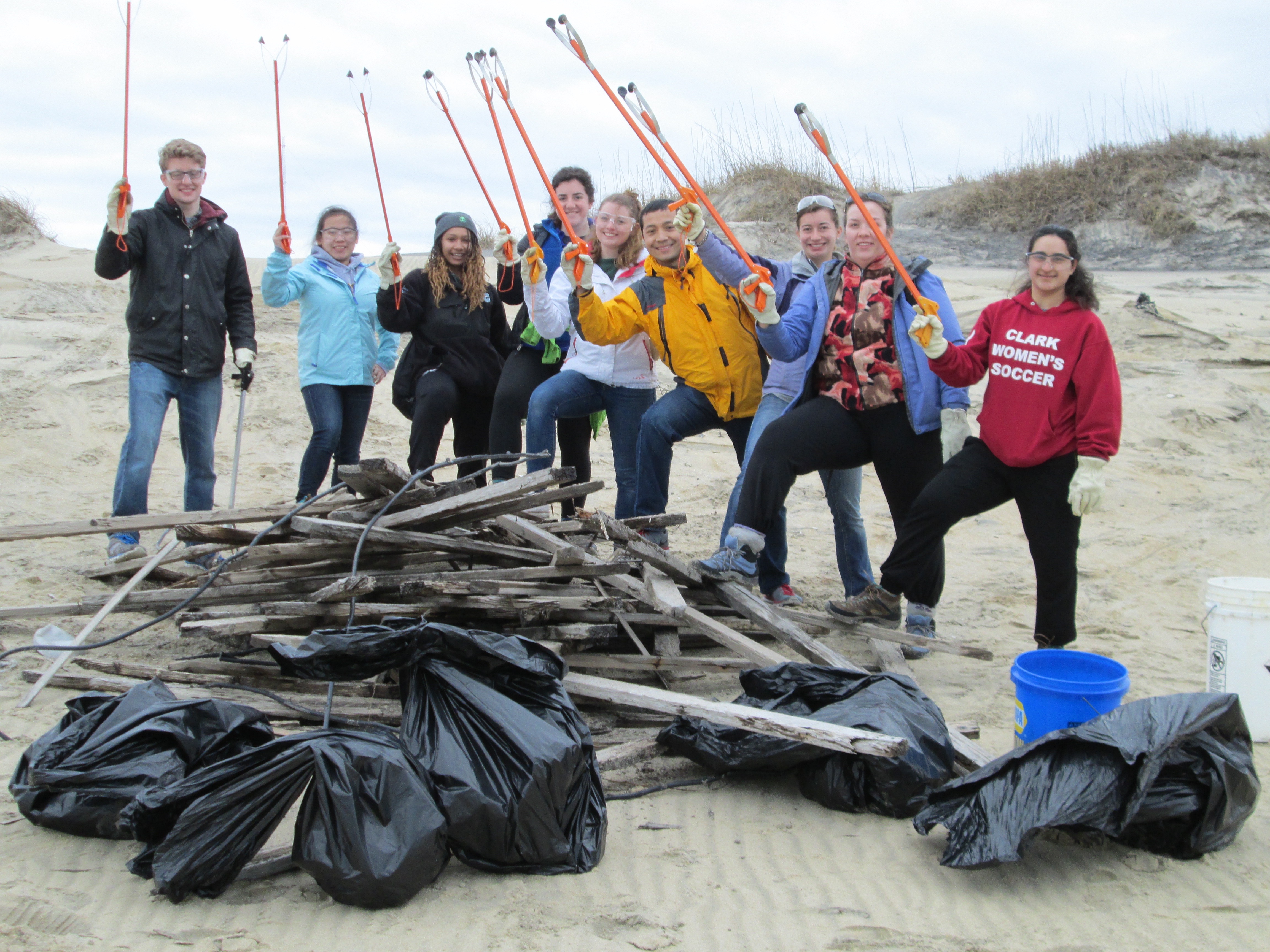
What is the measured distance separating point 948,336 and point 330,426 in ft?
11.2

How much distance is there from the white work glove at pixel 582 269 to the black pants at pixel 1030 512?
1.87 m

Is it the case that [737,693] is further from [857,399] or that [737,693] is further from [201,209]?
[201,209]

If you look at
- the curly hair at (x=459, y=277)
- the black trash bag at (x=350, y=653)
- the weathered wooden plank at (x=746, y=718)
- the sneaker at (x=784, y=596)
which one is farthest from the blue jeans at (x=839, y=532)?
the black trash bag at (x=350, y=653)

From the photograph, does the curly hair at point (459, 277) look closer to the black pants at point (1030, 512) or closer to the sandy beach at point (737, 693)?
the sandy beach at point (737, 693)

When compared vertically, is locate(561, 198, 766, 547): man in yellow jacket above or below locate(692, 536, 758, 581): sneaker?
above

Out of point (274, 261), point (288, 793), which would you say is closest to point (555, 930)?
point (288, 793)

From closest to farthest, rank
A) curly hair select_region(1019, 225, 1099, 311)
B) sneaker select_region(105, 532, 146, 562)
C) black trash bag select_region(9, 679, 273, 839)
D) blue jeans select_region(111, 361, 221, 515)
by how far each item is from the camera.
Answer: black trash bag select_region(9, 679, 273, 839) < curly hair select_region(1019, 225, 1099, 311) < sneaker select_region(105, 532, 146, 562) < blue jeans select_region(111, 361, 221, 515)

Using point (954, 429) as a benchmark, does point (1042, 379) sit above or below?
above

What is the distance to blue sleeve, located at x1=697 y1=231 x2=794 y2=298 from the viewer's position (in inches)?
180

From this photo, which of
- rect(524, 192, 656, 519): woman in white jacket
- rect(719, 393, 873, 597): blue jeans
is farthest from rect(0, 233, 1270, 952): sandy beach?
rect(524, 192, 656, 519): woman in white jacket

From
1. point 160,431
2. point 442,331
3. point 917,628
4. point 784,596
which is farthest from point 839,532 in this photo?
point 160,431

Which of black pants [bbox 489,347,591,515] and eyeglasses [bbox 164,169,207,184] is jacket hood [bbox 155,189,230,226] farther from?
black pants [bbox 489,347,591,515]

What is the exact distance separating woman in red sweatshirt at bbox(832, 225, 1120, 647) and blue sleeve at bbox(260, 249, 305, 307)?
→ 347cm

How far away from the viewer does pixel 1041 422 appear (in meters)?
3.90
